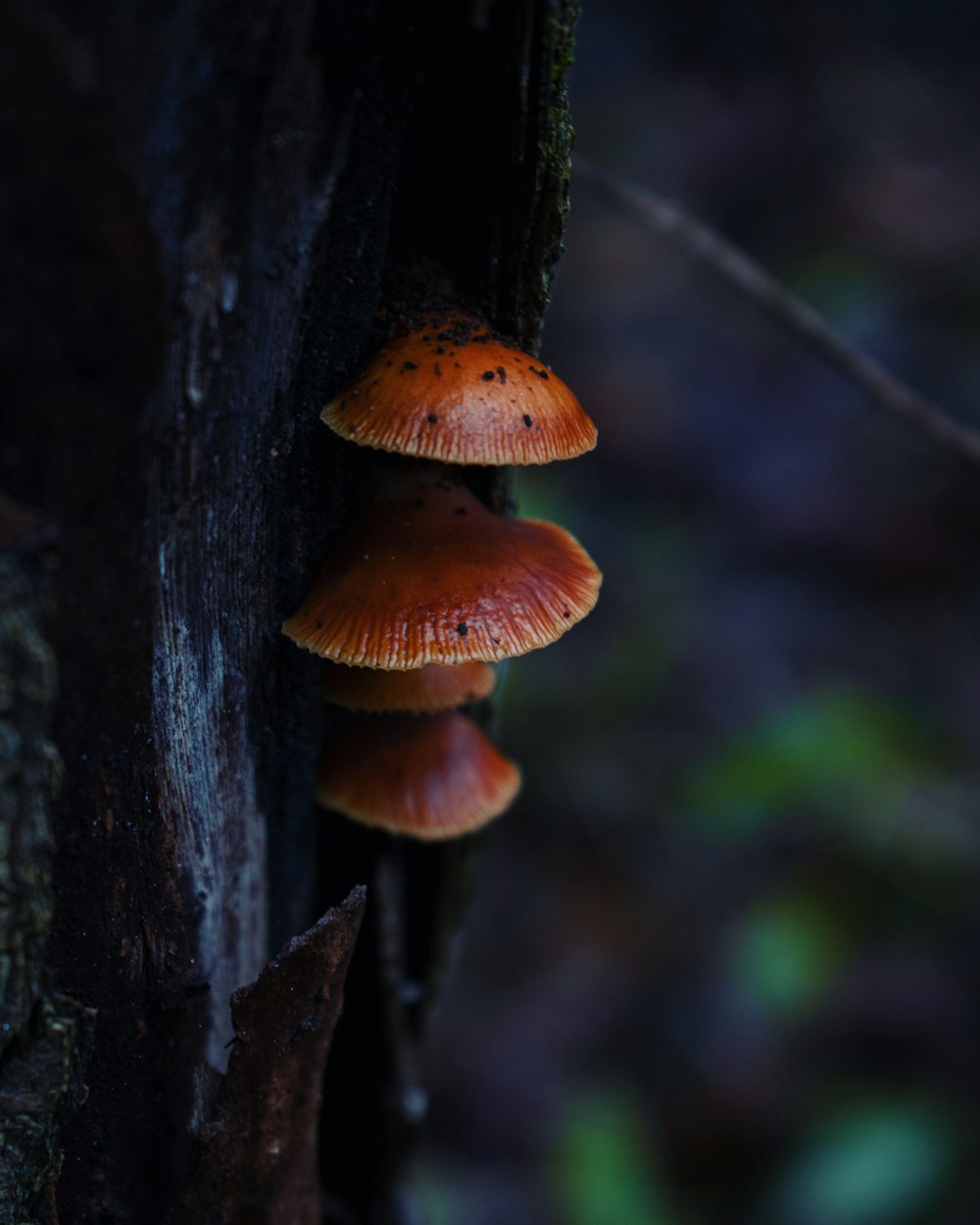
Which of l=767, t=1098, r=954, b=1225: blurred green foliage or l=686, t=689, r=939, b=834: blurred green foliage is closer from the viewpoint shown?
l=767, t=1098, r=954, b=1225: blurred green foliage

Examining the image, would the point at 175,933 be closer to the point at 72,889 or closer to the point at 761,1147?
the point at 72,889

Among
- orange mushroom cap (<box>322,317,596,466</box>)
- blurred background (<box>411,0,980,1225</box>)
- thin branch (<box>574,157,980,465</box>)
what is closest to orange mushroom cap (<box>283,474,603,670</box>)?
orange mushroom cap (<box>322,317,596,466</box>)

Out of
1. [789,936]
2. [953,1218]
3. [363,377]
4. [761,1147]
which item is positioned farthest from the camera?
[789,936]

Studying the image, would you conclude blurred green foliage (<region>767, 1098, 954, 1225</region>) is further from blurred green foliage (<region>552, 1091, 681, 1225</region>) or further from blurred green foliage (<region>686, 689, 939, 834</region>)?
blurred green foliage (<region>686, 689, 939, 834</region>)

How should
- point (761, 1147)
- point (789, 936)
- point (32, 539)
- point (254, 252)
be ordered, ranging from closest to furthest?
1. point (32, 539)
2. point (254, 252)
3. point (761, 1147)
4. point (789, 936)

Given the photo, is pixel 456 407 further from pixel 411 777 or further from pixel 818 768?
pixel 818 768

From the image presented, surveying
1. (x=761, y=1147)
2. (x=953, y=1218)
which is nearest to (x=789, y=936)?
(x=761, y=1147)

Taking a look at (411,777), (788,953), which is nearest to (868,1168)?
(788,953)
